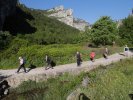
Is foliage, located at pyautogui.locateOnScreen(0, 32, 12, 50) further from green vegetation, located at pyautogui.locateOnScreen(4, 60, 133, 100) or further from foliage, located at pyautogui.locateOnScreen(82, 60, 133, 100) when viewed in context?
foliage, located at pyautogui.locateOnScreen(82, 60, 133, 100)

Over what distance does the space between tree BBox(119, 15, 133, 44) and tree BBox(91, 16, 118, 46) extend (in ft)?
4.23

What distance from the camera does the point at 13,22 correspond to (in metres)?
82.4

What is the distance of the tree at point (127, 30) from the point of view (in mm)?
60406

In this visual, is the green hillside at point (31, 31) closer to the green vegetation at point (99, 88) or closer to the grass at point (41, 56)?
the grass at point (41, 56)

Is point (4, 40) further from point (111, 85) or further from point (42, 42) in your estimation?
point (111, 85)

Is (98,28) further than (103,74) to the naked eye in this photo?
Yes

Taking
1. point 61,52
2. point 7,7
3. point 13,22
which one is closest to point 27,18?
point 13,22

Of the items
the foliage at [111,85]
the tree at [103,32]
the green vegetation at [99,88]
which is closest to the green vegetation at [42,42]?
the tree at [103,32]

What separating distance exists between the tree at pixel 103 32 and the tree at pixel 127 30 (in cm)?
129

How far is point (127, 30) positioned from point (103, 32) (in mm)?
4178

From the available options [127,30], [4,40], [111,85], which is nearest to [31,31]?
[127,30]

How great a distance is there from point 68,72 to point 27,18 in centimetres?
6266

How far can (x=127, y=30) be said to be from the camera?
61.9 metres

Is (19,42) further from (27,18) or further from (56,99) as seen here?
(27,18)
